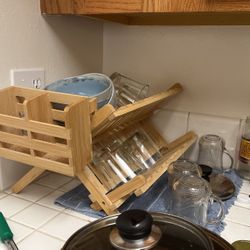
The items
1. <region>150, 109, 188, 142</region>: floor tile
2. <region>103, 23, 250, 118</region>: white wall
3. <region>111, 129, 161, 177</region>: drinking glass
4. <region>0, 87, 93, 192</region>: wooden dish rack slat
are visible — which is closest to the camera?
<region>0, 87, 93, 192</region>: wooden dish rack slat

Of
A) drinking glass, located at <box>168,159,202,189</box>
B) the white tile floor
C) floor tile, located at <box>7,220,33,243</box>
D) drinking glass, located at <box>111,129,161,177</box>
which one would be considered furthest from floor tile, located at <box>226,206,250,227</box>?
floor tile, located at <box>7,220,33,243</box>

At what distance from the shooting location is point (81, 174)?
647 millimetres

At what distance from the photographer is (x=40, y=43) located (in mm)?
792

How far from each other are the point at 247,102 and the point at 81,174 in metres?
0.57

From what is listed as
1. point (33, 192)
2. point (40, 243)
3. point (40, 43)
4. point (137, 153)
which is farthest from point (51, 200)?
point (40, 43)

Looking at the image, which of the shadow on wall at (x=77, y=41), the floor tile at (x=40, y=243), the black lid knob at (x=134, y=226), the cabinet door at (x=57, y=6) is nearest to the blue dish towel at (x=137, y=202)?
the floor tile at (x=40, y=243)

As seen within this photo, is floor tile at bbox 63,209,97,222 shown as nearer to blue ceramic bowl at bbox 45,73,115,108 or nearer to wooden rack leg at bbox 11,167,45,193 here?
wooden rack leg at bbox 11,167,45,193

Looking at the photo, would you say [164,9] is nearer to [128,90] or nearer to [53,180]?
[128,90]

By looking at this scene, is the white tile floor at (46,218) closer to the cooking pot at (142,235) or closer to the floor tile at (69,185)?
the floor tile at (69,185)

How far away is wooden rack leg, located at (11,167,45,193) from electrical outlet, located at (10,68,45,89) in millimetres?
223

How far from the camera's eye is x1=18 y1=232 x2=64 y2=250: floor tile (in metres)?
0.56

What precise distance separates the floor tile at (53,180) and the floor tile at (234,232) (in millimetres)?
453

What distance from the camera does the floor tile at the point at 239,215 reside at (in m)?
0.68

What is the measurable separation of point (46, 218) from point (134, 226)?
305mm
